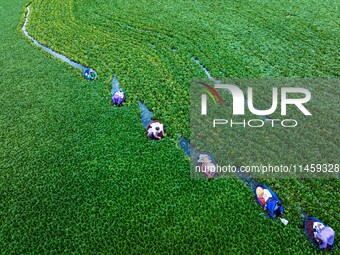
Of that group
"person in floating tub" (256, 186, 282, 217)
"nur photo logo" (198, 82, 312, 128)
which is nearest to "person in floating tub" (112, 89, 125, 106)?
"nur photo logo" (198, 82, 312, 128)

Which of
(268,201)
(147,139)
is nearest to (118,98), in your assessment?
(147,139)

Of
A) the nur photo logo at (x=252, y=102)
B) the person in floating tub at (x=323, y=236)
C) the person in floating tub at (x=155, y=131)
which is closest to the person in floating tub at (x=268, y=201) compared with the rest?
the person in floating tub at (x=323, y=236)

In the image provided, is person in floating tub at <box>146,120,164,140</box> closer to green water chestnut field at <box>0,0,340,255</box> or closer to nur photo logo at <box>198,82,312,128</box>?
green water chestnut field at <box>0,0,340,255</box>

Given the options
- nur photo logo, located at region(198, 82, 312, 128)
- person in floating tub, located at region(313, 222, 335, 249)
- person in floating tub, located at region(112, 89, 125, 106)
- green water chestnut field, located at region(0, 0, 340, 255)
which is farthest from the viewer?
person in floating tub, located at region(112, 89, 125, 106)

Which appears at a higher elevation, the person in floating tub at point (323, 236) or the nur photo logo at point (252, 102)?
the nur photo logo at point (252, 102)

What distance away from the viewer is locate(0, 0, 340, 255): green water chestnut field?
4008 mm

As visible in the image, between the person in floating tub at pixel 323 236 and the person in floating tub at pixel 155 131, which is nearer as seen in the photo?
the person in floating tub at pixel 323 236

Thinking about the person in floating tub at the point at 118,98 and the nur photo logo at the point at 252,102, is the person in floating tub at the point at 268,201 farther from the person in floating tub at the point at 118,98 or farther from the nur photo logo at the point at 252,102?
the person in floating tub at the point at 118,98

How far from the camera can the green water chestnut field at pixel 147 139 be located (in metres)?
4.01

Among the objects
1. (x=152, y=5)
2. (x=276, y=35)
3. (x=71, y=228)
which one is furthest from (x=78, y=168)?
(x=152, y=5)

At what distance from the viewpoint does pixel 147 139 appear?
5262 mm

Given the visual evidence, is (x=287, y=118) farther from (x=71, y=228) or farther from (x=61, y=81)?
(x=61, y=81)

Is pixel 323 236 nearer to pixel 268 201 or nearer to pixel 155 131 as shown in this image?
pixel 268 201

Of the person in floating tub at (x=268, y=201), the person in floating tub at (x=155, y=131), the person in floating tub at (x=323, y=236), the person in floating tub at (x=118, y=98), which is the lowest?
the person in floating tub at (x=323, y=236)
